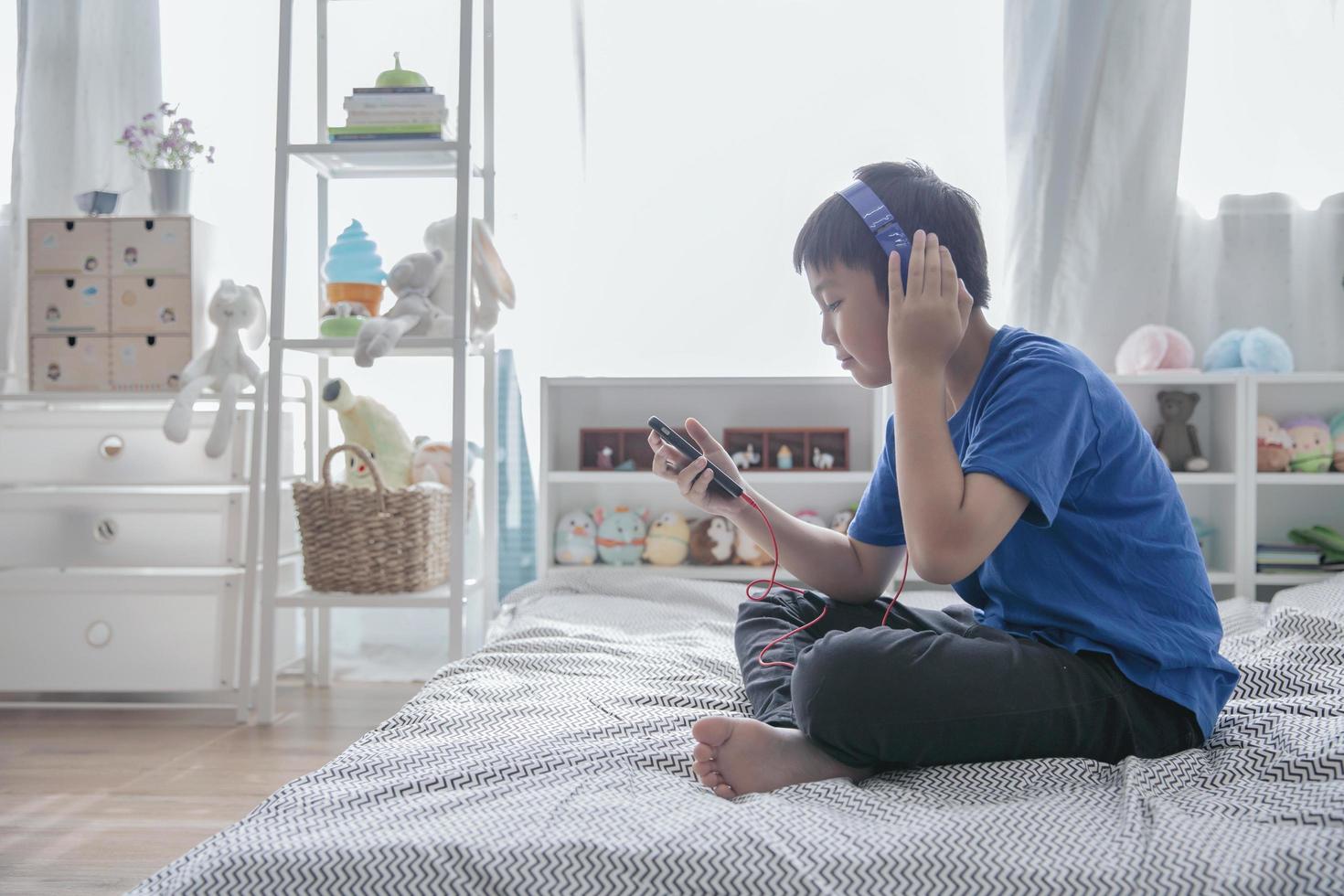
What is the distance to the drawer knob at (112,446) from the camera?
6.50 ft

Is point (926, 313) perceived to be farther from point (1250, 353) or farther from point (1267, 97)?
point (1267, 97)

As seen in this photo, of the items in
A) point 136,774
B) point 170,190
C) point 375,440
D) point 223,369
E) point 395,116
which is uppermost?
point 395,116

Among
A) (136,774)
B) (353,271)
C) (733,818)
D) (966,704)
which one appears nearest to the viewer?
(733,818)

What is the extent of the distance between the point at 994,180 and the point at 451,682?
65.2 inches

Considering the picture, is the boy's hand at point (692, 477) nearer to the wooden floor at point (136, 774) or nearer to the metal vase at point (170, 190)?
the wooden floor at point (136, 774)

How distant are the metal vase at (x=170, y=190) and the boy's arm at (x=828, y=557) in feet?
5.05

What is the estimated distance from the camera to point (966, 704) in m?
0.80

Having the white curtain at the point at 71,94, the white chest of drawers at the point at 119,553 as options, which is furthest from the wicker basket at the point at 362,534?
the white curtain at the point at 71,94

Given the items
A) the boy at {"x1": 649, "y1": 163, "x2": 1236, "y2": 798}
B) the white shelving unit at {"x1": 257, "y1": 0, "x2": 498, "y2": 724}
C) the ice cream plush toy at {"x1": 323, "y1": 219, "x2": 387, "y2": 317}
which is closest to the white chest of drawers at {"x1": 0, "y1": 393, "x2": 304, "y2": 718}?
the white shelving unit at {"x1": 257, "y1": 0, "x2": 498, "y2": 724}

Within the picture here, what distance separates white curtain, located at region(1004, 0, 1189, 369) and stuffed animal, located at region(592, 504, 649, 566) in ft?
3.00

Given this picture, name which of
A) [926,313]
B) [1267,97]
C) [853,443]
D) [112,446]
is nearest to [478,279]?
[112,446]

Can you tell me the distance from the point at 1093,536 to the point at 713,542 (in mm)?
1328

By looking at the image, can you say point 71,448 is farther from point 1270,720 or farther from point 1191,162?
point 1191,162

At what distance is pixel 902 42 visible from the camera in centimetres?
226
